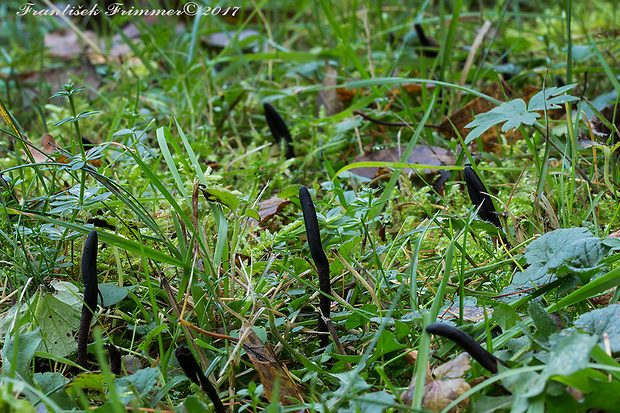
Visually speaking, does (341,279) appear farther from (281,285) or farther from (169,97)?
(169,97)

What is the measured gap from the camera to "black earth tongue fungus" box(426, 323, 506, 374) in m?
0.81

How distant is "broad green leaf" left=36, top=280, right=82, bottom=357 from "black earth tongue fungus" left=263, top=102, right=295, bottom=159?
1.05 meters

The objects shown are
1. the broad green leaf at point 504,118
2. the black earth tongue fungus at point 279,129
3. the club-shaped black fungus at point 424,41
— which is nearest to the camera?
the broad green leaf at point 504,118

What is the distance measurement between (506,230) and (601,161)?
1.82 ft

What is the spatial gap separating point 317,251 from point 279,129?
42.7 inches

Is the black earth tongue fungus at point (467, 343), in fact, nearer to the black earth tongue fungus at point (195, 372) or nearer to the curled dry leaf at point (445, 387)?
the curled dry leaf at point (445, 387)

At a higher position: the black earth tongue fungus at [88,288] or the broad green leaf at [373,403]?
the black earth tongue fungus at [88,288]

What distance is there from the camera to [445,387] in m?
0.83

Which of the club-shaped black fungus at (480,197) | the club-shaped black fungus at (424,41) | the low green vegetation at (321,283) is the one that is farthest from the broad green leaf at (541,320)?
the club-shaped black fungus at (424,41)

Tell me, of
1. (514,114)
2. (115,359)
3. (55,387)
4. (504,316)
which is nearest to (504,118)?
(514,114)

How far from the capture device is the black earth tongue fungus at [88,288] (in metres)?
0.95

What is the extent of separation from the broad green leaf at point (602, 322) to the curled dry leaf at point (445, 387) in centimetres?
20

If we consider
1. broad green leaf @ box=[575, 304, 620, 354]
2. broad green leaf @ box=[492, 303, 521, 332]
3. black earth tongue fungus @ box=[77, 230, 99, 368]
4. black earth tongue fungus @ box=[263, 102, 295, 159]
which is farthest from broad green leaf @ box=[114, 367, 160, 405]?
black earth tongue fungus @ box=[263, 102, 295, 159]

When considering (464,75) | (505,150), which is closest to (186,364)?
(505,150)
